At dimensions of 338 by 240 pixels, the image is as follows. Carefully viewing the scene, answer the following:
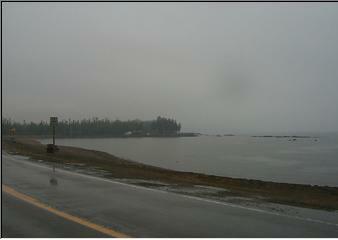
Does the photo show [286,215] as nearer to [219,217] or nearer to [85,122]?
[219,217]

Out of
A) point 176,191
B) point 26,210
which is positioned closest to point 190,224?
point 26,210

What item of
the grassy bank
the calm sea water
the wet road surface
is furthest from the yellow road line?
the calm sea water

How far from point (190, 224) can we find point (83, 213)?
2189 millimetres

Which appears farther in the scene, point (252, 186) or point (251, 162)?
point (251, 162)

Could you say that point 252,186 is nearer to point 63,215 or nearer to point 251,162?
point 63,215

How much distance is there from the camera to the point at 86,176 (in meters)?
15.5

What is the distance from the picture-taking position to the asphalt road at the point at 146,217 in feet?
23.7

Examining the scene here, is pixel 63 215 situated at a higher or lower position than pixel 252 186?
higher

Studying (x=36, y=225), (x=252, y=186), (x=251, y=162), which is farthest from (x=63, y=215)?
(x=251, y=162)

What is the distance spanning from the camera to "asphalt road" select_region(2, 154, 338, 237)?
7227mm

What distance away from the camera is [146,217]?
27.2ft

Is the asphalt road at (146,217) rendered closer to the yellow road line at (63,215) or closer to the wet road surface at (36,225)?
the wet road surface at (36,225)

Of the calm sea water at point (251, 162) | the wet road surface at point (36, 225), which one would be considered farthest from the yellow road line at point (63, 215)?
the calm sea water at point (251, 162)

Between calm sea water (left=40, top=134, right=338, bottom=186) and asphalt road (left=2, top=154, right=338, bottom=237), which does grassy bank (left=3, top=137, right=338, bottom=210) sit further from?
calm sea water (left=40, top=134, right=338, bottom=186)
